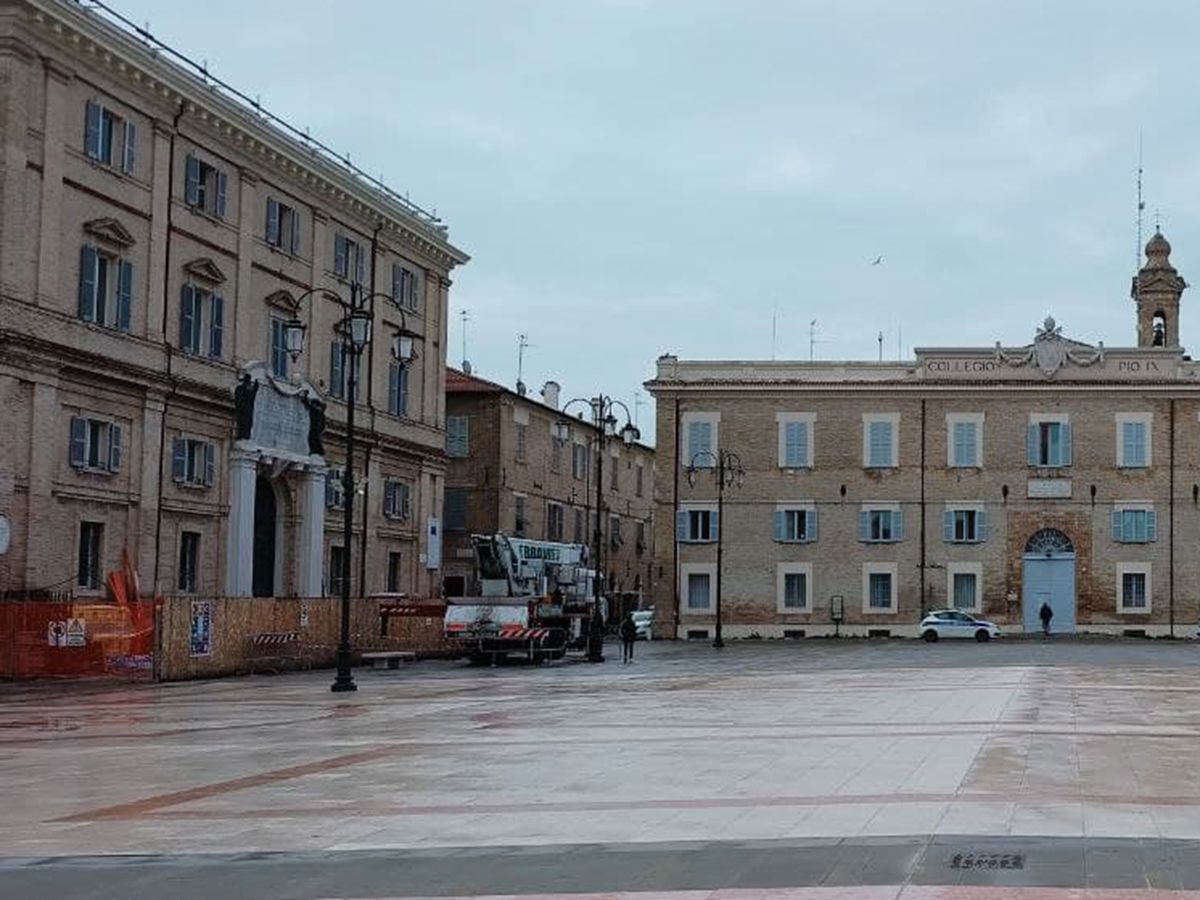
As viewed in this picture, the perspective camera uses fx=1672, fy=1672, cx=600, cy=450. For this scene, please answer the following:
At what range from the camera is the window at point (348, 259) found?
52406mm

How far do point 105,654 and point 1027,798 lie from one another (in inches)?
953

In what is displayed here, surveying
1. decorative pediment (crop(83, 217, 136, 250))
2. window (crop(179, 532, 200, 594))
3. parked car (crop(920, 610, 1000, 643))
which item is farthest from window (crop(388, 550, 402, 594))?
parked car (crop(920, 610, 1000, 643))

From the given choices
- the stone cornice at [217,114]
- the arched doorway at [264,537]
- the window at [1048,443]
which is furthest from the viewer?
the window at [1048,443]

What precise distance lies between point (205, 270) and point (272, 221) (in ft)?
15.1

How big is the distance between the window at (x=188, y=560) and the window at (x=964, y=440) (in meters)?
34.6

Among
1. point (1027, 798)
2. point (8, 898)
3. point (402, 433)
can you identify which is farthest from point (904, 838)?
point (402, 433)

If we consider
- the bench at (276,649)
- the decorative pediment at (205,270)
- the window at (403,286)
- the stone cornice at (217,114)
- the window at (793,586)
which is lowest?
the bench at (276,649)

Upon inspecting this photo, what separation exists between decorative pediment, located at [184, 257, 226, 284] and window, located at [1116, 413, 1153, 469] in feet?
126

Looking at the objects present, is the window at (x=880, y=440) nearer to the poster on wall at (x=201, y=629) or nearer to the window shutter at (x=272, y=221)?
the window shutter at (x=272, y=221)

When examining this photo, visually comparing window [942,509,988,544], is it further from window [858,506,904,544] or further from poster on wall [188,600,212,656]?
poster on wall [188,600,212,656]

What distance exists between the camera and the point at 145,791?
15.5 meters

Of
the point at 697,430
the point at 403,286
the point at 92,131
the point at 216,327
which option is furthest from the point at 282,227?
the point at 697,430

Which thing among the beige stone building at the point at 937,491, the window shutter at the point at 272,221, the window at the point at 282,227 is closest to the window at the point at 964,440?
the beige stone building at the point at 937,491

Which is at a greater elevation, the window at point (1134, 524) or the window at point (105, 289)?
the window at point (105, 289)
